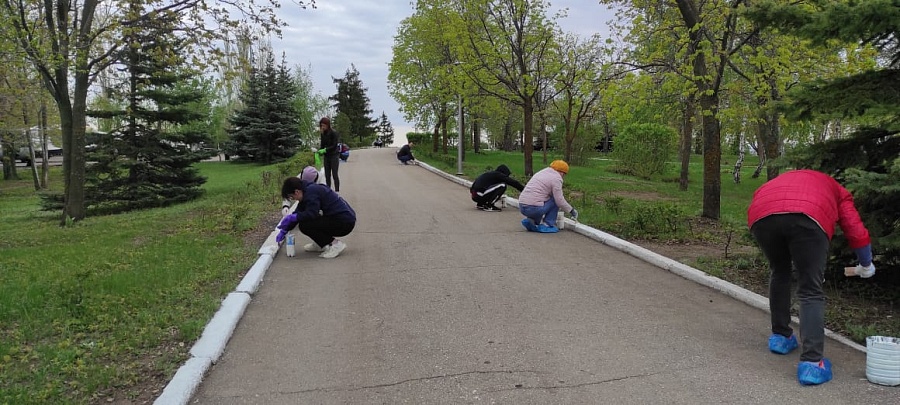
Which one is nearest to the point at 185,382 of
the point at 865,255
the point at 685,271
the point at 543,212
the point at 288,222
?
the point at 288,222

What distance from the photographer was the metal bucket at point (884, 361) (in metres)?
3.49

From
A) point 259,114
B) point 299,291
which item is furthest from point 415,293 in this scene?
point 259,114

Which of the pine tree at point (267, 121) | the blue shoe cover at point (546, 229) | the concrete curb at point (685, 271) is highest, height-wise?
the pine tree at point (267, 121)

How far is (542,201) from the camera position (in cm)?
939

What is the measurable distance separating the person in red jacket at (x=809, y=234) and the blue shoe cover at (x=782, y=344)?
1.22 ft

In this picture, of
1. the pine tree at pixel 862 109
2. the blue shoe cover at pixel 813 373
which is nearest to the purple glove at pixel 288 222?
the pine tree at pixel 862 109

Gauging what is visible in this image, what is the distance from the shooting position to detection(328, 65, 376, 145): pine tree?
71688mm

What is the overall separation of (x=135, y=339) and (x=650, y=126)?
85.6ft

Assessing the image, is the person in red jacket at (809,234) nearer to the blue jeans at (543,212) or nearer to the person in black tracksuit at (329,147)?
the blue jeans at (543,212)

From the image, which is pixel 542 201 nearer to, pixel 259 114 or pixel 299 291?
pixel 299 291

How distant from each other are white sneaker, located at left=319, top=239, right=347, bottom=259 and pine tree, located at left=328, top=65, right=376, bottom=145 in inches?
2523

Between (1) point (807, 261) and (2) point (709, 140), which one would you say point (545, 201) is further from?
(1) point (807, 261)

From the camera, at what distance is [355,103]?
72500 mm

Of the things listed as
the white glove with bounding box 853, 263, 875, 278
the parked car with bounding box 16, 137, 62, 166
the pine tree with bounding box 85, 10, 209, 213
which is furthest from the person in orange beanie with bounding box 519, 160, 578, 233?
the parked car with bounding box 16, 137, 62, 166
